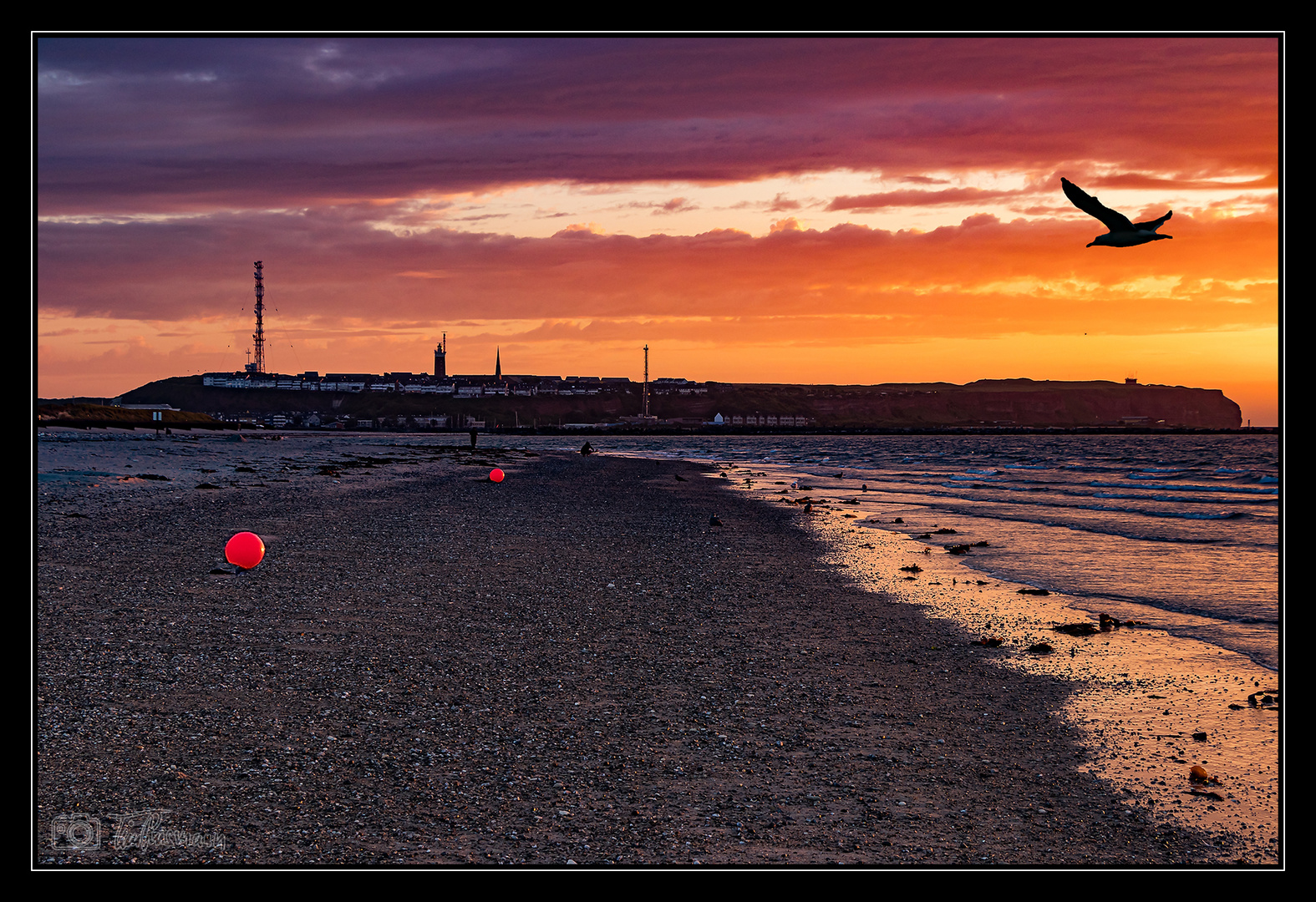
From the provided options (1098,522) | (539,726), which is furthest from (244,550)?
(1098,522)

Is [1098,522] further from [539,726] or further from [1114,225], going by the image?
[539,726]

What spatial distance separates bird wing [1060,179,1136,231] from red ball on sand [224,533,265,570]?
12.5 metres

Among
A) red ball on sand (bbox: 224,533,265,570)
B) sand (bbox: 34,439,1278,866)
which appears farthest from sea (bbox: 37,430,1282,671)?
red ball on sand (bbox: 224,533,265,570)

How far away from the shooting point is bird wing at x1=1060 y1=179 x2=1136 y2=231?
9455 mm

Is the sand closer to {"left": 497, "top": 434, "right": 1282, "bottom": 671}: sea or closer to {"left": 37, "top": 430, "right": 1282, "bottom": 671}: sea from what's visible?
{"left": 37, "top": 430, "right": 1282, "bottom": 671}: sea

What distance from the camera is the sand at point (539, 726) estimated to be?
552 centimetres

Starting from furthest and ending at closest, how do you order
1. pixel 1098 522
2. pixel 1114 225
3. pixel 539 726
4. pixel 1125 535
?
pixel 1098 522
pixel 1125 535
pixel 1114 225
pixel 539 726

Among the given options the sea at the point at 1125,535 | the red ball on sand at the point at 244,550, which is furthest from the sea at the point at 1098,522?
the red ball on sand at the point at 244,550

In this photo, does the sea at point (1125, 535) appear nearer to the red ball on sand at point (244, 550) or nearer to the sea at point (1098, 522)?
the sea at point (1098, 522)

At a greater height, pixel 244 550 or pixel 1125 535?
pixel 244 550

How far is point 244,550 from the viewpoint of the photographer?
13.8 metres

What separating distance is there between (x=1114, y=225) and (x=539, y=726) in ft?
26.3

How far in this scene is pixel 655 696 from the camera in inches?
325
